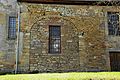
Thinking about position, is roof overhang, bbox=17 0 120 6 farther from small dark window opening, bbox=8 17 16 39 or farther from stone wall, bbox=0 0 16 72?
small dark window opening, bbox=8 17 16 39

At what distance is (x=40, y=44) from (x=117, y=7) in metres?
6.88

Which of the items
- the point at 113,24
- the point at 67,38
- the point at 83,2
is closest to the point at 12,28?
the point at 67,38

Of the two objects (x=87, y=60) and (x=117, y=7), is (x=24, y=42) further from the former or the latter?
(x=117, y=7)

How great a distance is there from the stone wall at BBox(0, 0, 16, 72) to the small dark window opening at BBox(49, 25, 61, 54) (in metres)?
2.84

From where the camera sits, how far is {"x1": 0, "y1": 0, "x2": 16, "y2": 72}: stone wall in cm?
1716

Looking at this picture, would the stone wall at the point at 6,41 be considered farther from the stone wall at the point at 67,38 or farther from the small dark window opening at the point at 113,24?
the small dark window opening at the point at 113,24

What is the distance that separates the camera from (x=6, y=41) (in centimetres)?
1761

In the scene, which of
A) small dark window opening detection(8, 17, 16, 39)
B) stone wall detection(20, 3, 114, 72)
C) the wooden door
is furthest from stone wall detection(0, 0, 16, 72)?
the wooden door

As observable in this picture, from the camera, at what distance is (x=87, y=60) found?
17406 mm

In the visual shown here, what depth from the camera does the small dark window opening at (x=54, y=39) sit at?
17406 millimetres

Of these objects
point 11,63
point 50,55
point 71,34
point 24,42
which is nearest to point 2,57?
point 11,63

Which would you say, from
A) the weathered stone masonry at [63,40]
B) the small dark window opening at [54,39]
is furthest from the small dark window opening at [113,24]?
the small dark window opening at [54,39]

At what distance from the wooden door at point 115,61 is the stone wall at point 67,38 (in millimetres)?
466

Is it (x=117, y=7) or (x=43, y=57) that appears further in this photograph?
(x=117, y=7)
